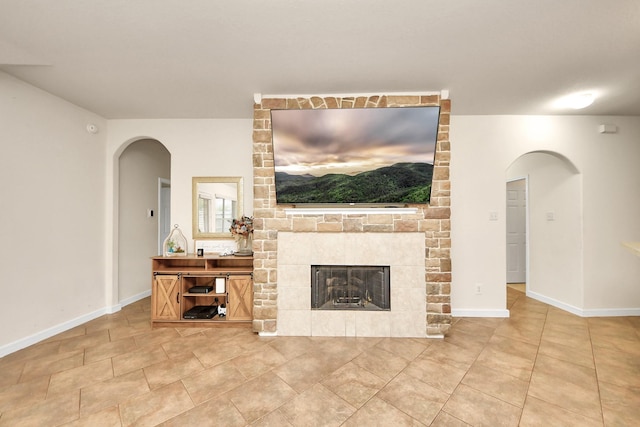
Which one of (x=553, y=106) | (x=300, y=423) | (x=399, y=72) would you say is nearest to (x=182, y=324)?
(x=300, y=423)

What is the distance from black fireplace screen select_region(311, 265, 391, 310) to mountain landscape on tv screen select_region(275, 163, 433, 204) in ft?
2.47

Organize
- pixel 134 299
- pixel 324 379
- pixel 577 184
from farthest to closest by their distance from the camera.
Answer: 1. pixel 134 299
2. pixel 577 184
3. pixel 324 379

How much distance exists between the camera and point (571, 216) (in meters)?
3.48

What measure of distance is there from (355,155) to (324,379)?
6.79ft

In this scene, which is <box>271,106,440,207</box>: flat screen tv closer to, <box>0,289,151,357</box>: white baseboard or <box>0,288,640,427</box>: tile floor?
<box>0,288,640,427</box>: tile floor

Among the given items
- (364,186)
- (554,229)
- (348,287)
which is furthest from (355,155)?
(554,229)

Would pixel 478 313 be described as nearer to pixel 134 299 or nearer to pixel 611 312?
pixel 611 312

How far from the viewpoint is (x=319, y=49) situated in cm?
209

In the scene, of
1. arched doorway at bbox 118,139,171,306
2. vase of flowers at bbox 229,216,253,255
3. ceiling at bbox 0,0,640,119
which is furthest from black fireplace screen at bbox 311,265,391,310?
arched doorway at bbox 118,139,171,306

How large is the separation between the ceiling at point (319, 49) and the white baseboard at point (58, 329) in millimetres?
2486

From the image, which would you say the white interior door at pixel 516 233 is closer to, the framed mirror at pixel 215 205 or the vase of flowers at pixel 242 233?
the vase of flowers at pixel 242 233

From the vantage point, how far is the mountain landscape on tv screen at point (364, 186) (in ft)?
9.12

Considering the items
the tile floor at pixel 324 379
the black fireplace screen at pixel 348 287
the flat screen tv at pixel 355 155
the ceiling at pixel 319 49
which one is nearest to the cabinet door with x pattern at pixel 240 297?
the tile floor at pixel 324 379

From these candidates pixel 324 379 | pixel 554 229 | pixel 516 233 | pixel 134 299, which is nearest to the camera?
pixel 324 379
